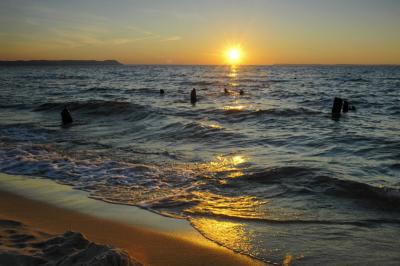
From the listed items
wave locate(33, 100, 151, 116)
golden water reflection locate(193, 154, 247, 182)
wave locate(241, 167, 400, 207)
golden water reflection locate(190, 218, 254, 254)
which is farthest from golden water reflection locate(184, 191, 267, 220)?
wave locate(33, 100, 151, 116)

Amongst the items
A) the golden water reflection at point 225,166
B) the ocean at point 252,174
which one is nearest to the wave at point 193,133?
the ocean at point 252,174

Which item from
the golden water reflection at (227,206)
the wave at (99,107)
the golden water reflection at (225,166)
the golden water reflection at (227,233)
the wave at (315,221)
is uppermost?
the golden water reflection at (227,233)

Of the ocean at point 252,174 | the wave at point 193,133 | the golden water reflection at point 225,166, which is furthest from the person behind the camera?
the wave at point 193,133

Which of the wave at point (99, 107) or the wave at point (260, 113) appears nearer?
the wave at point (260, 113)

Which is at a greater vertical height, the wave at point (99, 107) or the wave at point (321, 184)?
the wave at point (321, 184)

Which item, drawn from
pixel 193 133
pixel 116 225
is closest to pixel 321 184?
pixel 116 225

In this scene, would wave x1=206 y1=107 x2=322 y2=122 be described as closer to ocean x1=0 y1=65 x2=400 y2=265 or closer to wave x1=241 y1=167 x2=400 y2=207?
ocean x1=0 y1=65 x2=400 y2=265

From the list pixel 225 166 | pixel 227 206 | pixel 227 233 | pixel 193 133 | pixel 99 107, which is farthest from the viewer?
pixel 99 107

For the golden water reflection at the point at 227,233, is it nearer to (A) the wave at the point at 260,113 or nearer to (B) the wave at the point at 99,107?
(A) the wave at the point at 260,113

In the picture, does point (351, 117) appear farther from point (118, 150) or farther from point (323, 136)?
point (118, 150)

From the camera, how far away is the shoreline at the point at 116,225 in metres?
4.66

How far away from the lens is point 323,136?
571 inches

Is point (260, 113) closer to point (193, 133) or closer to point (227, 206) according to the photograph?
point (193, 133)

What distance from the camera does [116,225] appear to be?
18.9 ft
